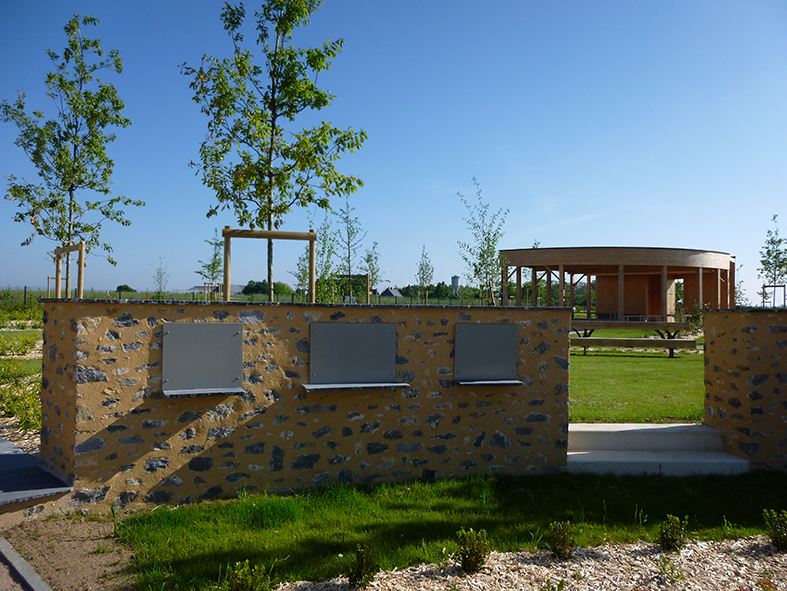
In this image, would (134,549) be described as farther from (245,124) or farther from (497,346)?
(245,124)

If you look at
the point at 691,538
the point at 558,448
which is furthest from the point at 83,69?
the point at 691,538

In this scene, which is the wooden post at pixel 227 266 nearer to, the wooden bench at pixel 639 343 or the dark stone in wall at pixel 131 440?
the dark stone in wall at pixel 131 440

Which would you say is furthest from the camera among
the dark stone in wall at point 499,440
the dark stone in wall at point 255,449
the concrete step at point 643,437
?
the concrete step at point 643,437

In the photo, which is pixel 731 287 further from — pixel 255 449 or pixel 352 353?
pixel 255 449

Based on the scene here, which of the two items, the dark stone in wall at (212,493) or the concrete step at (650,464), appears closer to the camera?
the dark stone in wall at (212,493)

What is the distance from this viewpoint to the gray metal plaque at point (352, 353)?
6.12 m

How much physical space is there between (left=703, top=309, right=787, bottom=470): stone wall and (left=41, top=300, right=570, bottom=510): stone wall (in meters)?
2.76

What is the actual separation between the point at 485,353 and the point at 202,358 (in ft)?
11.3

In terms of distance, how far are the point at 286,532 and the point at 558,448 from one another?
3.92 meters

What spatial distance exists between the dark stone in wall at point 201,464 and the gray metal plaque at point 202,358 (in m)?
0.74

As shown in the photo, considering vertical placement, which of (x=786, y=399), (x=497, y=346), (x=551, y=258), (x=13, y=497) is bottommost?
(x=13, y=497)

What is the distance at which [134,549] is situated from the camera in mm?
4426

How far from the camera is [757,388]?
24.8ft

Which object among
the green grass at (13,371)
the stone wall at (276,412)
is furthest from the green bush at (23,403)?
the stone wall at (276,412)
